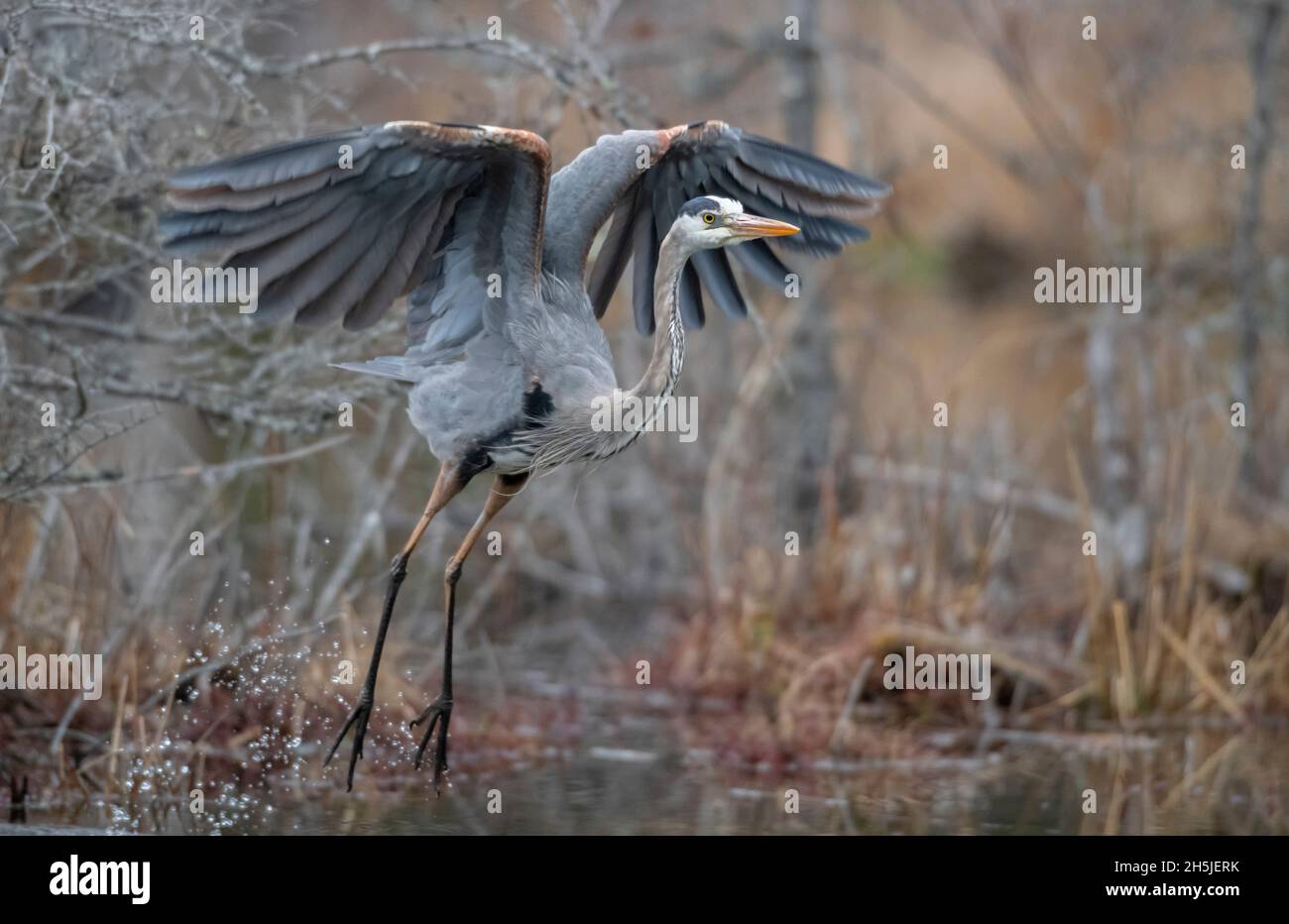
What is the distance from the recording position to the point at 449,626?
652 centimetres

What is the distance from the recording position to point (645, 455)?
9727 millimetres

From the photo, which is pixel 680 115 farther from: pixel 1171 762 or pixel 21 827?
pixel 21 827

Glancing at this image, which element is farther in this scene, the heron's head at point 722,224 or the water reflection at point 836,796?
the water reflection at point 836,796

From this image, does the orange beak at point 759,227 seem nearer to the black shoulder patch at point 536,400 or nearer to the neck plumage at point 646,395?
the neck plumage at point 646,395

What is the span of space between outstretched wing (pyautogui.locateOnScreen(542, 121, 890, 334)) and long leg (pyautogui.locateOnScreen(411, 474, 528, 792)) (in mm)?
920

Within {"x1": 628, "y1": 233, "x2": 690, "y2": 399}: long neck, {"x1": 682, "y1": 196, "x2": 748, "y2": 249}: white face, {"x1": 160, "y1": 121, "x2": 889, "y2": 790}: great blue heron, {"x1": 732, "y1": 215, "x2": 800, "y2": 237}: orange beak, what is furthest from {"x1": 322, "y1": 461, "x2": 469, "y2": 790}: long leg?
{"x1": 732, "y1": 215, "x2": 800, "y2": 237}: orange beak

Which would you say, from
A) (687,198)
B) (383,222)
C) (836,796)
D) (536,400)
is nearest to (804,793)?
(836,796)

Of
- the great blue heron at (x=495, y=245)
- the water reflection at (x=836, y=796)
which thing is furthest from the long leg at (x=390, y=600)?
the water reflection at (x=836, y=796)

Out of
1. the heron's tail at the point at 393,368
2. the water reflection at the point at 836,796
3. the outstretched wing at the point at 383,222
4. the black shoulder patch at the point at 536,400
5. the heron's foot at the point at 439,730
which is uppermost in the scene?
the outstretched wing at the point at 383,222

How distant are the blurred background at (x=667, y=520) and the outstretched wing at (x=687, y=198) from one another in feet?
1.26

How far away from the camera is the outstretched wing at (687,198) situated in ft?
20.9

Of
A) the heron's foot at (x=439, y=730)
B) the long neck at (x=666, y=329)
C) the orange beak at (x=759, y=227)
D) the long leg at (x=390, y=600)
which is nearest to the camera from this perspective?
the orange beak at (x=759, y=227)

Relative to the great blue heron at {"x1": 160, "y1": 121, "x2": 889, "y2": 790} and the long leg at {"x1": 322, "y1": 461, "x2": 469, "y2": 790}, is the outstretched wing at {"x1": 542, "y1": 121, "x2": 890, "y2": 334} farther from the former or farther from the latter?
the long leg at {"x1": 322, "y1": 461, "x2": 469, "y2": 790}

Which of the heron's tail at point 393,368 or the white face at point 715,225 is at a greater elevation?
the white face at point 715,225
